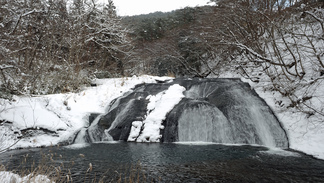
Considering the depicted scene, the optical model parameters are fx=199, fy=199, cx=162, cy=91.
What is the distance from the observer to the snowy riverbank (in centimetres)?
582

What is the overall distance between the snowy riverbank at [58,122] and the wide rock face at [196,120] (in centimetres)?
38

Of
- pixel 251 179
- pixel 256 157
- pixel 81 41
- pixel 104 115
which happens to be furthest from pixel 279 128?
pixel 81 41

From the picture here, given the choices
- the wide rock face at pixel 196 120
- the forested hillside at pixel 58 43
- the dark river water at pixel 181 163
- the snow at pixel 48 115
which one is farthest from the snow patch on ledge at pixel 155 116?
the forested hillside at pixel 58 43

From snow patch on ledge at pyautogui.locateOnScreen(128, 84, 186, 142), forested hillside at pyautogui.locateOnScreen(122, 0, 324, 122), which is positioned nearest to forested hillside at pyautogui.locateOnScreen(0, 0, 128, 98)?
forested hillside at pyautogui.locateOnScreen(122, 0, 324, 122)

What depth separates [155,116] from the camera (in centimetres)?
765

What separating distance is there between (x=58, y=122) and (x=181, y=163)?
4.89m

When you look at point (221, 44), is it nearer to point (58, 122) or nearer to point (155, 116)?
point (155, 116)

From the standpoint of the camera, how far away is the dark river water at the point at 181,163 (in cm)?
377

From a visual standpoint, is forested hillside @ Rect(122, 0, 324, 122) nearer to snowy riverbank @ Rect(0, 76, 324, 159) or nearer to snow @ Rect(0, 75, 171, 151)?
→ snowy riverbank @ Rect(0, 76, 324, 159)

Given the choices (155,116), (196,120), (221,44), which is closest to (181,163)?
(196,120)

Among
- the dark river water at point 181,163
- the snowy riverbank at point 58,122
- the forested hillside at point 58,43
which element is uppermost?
the forested hillside at point 58,43

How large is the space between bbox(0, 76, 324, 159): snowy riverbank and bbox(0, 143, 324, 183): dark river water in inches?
24.5

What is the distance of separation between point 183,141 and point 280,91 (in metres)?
4.14

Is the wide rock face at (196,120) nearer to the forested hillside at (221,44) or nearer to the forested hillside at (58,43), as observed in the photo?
the forested hillside at (221,44)
